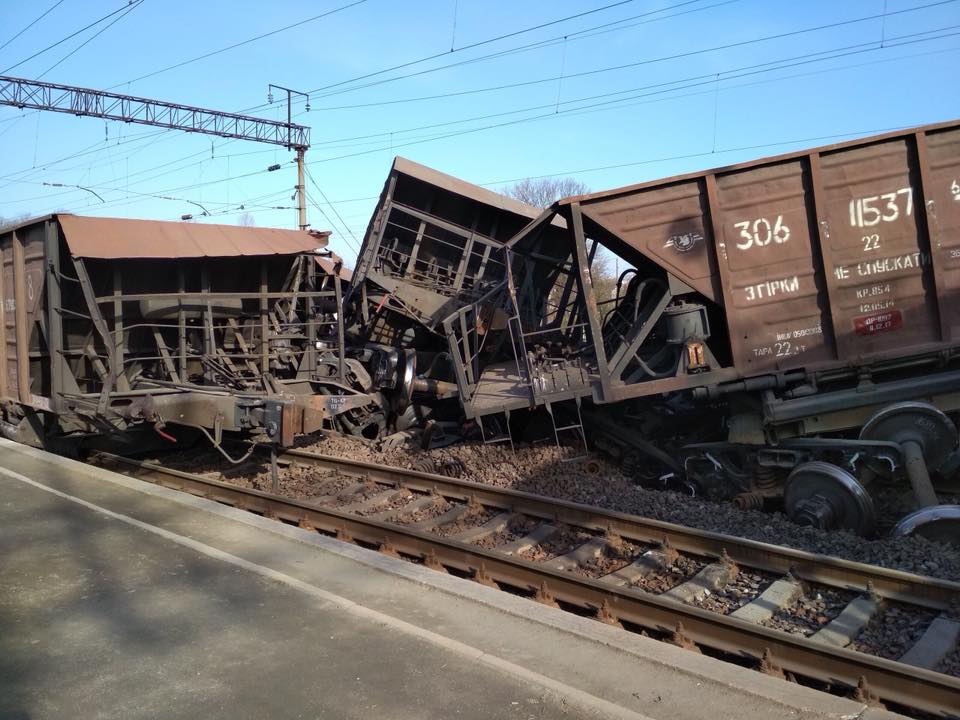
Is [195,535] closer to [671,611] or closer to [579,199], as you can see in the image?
[671,611]

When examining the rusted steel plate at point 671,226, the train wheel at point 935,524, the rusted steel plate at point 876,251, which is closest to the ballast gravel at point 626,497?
the train wheel at point 935,524

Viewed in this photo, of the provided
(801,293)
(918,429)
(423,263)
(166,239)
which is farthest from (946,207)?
(166,239)

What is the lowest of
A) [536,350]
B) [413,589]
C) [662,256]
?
[413,589]

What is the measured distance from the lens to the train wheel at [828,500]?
6.15m

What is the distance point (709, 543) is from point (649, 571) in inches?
20.8

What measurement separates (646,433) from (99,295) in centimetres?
686

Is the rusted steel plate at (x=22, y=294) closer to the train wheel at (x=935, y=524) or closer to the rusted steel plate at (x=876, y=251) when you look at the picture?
the rusted steel plate at (x=876, y=251)

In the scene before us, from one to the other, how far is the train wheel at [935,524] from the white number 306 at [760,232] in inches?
113

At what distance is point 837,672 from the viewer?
3.91 m

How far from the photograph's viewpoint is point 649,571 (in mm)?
5609

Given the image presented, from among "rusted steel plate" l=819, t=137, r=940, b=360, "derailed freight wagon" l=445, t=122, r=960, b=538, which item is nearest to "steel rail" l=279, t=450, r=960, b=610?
"derailed freight wagon" l=445, t=122, r=960, b=538

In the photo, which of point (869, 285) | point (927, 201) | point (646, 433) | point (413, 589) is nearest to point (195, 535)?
point (413, 589)

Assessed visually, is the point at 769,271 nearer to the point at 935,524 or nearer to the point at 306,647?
the point at 935,524

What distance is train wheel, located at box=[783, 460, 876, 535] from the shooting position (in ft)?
20.2
